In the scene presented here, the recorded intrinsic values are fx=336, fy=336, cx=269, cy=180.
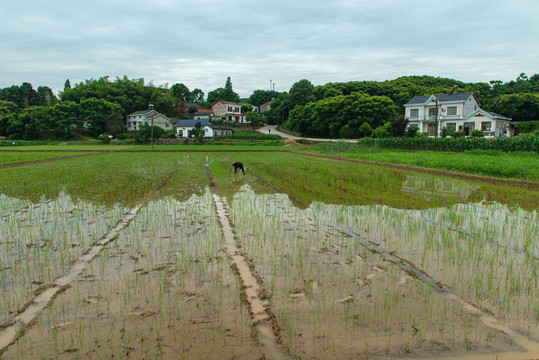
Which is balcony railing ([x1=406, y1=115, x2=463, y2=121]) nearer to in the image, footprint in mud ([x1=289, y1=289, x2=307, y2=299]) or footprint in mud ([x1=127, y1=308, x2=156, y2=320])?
footprint in mud ([x1=289, y1=289, x2=307, y2=299])

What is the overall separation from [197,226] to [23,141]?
58286 millimetres

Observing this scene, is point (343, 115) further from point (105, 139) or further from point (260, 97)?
point (260, 97)

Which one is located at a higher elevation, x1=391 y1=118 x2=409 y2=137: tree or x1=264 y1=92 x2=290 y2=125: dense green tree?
x1=264 y1=92 x2=290 y2=125: dense green tree

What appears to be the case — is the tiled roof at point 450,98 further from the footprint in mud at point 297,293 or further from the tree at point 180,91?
the tree at point 180,91

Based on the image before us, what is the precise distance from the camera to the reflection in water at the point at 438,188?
9.88 m

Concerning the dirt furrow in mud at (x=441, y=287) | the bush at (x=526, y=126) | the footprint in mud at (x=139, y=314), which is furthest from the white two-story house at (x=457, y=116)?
the footprint in mud at (x=139, y=314)

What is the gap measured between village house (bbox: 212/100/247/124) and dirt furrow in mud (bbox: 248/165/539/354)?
72.6 m

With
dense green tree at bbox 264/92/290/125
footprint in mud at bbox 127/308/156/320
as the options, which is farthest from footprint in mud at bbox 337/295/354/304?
dense green tree at bbox 264/92/290/125

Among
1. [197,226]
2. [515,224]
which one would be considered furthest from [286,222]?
[515,224]

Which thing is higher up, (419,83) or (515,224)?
(419,83)

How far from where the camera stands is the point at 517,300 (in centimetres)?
357

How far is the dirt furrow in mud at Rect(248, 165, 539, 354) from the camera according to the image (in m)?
2.88

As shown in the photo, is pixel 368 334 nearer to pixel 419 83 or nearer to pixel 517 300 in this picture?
pixel 517 300

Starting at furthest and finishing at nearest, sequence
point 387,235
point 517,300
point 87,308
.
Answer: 1. point 387,235
2. point 517,300
3. point 87,308
